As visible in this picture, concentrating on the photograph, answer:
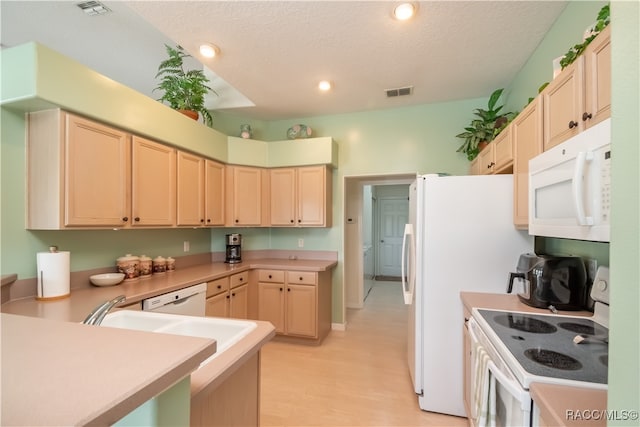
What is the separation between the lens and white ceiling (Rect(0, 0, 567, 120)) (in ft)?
5.72

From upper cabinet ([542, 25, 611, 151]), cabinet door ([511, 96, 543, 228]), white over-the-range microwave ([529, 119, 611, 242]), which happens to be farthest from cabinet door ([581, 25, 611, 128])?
cabinet door ([511, 96, 543, 228])

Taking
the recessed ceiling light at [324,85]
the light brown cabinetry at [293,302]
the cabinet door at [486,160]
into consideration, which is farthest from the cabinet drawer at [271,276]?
the cabinet door at [486,160]

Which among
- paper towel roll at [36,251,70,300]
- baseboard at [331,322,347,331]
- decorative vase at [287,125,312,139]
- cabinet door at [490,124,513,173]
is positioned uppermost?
decorative vase at [287,125,312,139]

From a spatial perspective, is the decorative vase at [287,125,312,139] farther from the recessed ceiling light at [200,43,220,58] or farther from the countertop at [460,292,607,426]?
the countertop at [460,292,607,426]

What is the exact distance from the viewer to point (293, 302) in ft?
Result: 9.91

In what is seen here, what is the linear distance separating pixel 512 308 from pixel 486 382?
628 mm

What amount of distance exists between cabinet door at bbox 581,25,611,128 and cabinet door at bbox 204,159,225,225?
2.96 m

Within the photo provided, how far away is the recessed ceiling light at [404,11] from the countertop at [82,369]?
2.08 m

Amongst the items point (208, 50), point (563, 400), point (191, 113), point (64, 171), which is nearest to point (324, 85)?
point (208, 50)

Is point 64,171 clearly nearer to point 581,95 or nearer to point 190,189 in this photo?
point 190,189

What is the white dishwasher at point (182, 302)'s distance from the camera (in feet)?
6.24

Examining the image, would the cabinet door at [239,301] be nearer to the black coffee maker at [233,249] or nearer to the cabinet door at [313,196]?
the black coffee maker at [233,249]

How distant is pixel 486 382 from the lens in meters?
1.16

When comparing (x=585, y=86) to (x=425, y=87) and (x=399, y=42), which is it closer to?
(x=399, y=42)
